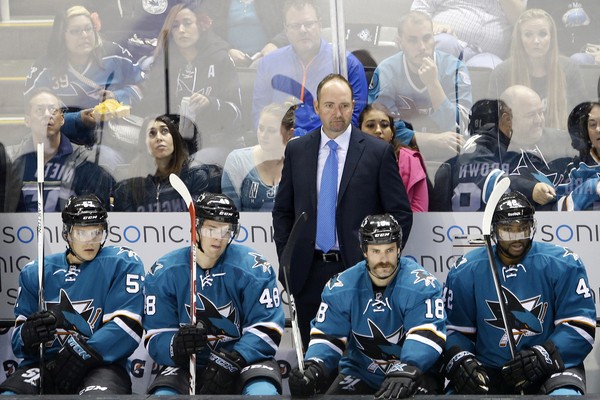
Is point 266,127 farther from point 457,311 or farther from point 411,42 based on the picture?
point 457,311

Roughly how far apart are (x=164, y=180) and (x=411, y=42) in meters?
1.43

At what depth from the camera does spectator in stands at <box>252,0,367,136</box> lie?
5.76 m

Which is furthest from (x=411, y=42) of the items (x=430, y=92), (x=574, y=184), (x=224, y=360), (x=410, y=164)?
(x=224, y=360)

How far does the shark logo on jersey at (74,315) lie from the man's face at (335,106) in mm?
1326

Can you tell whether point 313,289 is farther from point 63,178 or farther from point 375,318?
point 63,178

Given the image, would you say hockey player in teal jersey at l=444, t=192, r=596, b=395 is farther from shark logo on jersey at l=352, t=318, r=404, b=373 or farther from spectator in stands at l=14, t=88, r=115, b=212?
spectator in stands at l=14, t=88, r=115, b=212

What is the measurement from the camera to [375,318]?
184 inches

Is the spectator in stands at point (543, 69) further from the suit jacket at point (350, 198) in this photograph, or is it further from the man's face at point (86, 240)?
the man's face at point (86, 240)

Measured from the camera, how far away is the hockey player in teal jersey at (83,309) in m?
4.90

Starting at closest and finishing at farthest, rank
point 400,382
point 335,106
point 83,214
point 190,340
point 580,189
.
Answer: point 400,382, point 190,340, point 83,214, point 335,106, point 580,189

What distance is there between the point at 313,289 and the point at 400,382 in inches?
47.3

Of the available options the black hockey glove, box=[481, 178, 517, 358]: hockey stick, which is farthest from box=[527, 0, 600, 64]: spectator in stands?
the black hockey glove

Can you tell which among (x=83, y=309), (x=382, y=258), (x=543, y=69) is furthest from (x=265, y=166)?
(x=543, y=69)

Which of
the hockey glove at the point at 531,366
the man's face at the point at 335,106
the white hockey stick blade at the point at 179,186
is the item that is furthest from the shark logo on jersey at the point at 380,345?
the man's face at the point at 335,106
